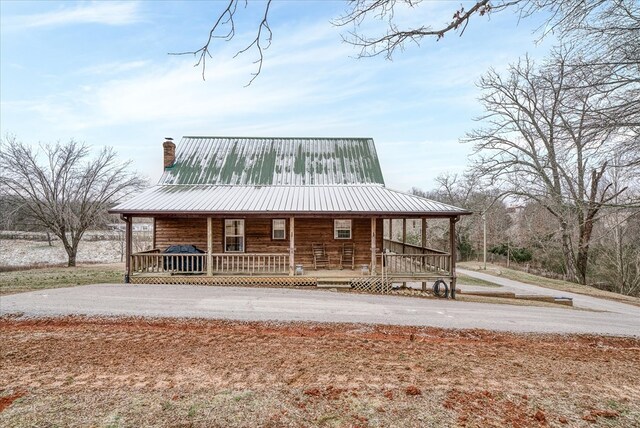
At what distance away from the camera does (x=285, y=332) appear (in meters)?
7.82

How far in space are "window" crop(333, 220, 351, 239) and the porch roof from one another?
4.47 feet

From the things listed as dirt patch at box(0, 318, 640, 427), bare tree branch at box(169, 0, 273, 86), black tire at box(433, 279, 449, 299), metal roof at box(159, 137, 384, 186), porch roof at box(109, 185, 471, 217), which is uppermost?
metal roof at box(159, 137, 384, 186)

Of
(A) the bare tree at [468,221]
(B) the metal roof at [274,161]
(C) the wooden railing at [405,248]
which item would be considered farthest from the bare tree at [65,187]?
(A) the bare tree at [468,221]

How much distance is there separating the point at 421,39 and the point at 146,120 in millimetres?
34038

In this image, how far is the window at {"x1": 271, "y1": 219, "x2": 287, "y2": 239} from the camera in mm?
16359

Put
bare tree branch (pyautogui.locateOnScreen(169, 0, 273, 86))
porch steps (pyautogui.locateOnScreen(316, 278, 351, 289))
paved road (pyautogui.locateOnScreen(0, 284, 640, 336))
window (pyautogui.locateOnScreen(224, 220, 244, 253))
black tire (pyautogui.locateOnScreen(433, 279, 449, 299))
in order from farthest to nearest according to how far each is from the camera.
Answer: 1. window (pyautogui.locateOnScreen(224, 220, 244, 253))
2. porch steps (pyautogui.locateOnScreen(316, 278, 351, 289))
3. black tire (pyautogui.locateOnScreen(433, 279, 449, 299))
4. paved road (pyautogui.locateOnScreen(0, 284, 640, 336))
5. bare tree branch (pyautogui.locateOnScreen(169, 0, 273, 86))

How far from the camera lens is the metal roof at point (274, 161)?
59.1 feet

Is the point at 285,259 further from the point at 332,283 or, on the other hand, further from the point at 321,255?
the point at 332,283

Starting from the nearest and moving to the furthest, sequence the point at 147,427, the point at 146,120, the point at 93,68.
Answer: the point at 147,427 < the point at 93,68 < the point at 146,120

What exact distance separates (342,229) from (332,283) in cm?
301

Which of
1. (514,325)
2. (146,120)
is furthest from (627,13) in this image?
(146,120)

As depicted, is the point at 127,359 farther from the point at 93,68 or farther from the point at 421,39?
the point at 93,68

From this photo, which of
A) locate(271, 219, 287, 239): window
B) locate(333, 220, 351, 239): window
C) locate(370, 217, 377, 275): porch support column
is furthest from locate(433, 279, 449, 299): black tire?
locate(271, 219, 287, 239): window

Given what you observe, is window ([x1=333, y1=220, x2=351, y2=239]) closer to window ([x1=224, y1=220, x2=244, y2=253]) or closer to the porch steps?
the porch steps
